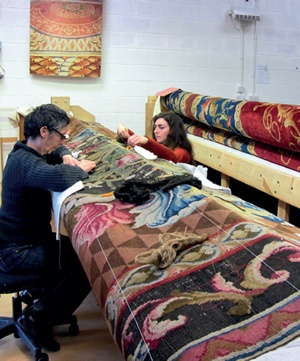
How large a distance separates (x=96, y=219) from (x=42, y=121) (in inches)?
30.1

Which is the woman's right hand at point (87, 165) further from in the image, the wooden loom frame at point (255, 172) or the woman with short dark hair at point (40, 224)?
the wooden loom frame at point (255, 172)

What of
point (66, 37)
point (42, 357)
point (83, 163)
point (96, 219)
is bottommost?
point (42, 357)

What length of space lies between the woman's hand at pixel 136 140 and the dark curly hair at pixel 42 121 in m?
0.45

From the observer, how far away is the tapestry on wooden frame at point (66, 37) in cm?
474

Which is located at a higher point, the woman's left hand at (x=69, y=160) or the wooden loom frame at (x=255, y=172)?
the woman's left hand at (x=69, y=160)

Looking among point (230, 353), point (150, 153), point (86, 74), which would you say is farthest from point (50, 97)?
point (230, 353)

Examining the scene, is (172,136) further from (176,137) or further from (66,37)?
(66,37)

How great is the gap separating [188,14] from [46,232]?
3705 mm

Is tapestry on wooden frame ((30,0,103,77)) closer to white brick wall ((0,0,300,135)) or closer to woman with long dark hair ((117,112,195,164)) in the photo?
white brick wall ((0,0,300,135))

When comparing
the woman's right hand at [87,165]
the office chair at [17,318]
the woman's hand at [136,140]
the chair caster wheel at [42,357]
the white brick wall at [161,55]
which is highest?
the white brick wall at [161,55]

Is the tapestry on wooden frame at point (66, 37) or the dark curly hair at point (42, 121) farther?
the tapestry on wooden frame at point (66, 37)

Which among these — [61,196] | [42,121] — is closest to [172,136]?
[42,121]

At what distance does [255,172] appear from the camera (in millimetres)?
2596

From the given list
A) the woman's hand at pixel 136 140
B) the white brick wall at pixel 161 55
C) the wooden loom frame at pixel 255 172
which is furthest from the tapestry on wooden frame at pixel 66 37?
the woman's hand at pixel 136 140
